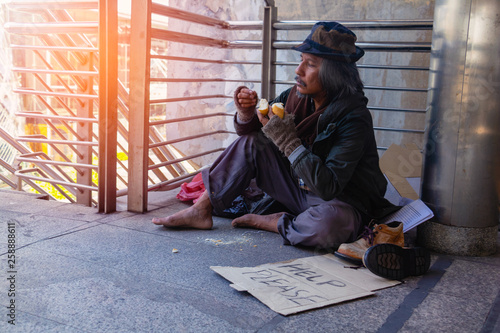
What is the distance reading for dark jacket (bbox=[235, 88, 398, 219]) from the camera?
2701mm

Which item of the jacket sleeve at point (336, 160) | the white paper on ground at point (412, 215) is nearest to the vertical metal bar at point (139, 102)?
the jacket sleeve at point (336, 160)

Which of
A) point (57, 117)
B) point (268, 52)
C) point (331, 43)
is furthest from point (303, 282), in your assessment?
point (268, 52)

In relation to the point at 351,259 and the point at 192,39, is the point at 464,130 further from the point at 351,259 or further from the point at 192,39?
the point at 192,39

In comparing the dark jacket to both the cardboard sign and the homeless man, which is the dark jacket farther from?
the cardboard sign

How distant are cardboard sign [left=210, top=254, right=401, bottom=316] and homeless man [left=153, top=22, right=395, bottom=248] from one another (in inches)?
11.9

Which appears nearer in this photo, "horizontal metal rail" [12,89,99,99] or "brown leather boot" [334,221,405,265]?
"brown leather boot" [334,221,405,265]

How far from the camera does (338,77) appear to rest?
2824 mm

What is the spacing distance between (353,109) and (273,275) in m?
1.04

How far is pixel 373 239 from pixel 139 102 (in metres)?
1.75

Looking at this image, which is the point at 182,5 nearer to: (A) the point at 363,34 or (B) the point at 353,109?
(A) the point at 363,34

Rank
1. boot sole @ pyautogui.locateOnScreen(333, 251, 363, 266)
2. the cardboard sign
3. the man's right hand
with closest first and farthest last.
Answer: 1. the cardboard sign
2. boot sole @ pyautogui.locateOnScreen(333, 251, 363, 266)
3. the man's right hand

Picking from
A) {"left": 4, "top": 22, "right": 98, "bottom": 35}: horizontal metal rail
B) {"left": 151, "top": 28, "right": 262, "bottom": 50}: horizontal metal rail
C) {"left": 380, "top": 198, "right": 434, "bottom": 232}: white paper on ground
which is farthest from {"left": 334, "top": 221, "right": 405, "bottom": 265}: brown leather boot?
{"left": 4, "top": 22, "right": 98, "bottom": 35}: horizontal metal rail

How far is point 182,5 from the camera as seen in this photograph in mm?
6359

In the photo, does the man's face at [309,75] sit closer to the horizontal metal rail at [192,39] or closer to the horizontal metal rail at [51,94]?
the horizontal metal rail at [192,39]
